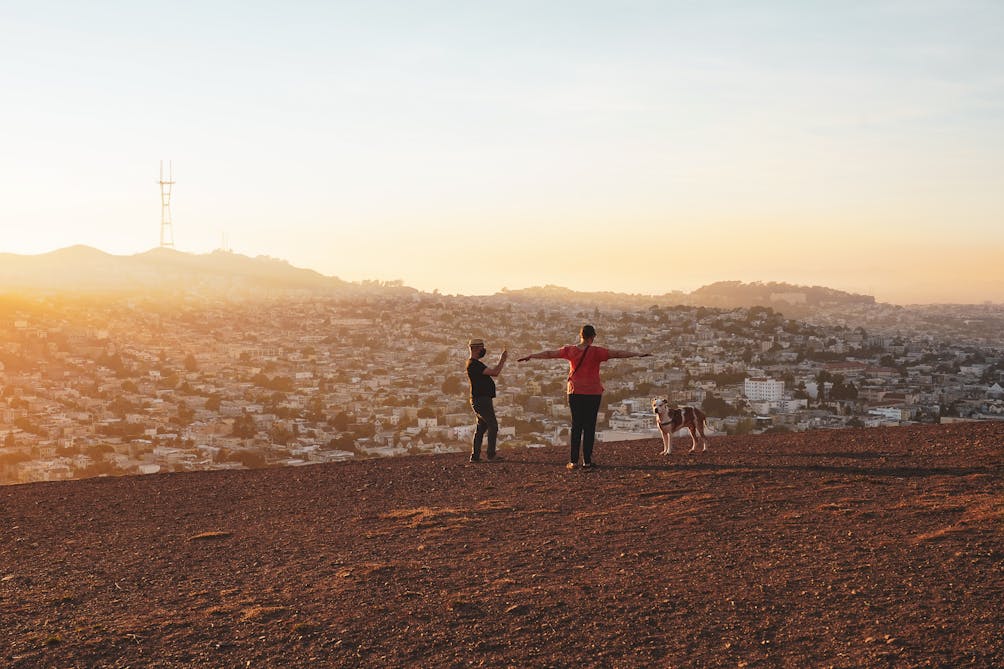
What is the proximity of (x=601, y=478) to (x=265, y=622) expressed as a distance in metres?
5.00

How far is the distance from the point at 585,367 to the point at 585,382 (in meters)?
0.17

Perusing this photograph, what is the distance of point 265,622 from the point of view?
5.41 meters

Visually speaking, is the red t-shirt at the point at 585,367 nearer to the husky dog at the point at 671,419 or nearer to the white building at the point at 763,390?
the husky dog at the point at 671,419

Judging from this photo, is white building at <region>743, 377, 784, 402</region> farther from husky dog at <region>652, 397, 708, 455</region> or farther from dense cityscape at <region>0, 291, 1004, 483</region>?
husky dog at <region>652, 397, 708, 455</region>

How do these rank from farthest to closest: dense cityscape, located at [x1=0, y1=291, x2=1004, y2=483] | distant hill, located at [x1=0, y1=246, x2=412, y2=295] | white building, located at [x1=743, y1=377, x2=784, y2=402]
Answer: distant hill, located at [x1=0, y1=246, x2=412, y2=295] < white building, located at [x1=743, y1=377, x2=784, y2=402] < dense cityscape, located at [x1=0, y1=291, x2=1004, y2=483]

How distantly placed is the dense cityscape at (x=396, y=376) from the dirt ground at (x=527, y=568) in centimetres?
522

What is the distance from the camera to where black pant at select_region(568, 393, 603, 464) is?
10.3m

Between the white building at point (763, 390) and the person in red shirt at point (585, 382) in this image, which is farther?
the white building at point (763, 390)

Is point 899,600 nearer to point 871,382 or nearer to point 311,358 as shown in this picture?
point 871,382

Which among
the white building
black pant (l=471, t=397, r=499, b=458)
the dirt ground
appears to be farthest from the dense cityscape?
the dirt ground

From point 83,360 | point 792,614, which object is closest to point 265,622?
point 792,614

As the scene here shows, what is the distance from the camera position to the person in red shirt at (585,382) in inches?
400

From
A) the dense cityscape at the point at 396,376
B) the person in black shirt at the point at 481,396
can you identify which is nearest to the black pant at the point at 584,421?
the person in black shirt at the point at 481,396

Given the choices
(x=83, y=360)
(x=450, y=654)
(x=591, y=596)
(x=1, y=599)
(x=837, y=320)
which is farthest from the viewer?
(x=837, y=320)
